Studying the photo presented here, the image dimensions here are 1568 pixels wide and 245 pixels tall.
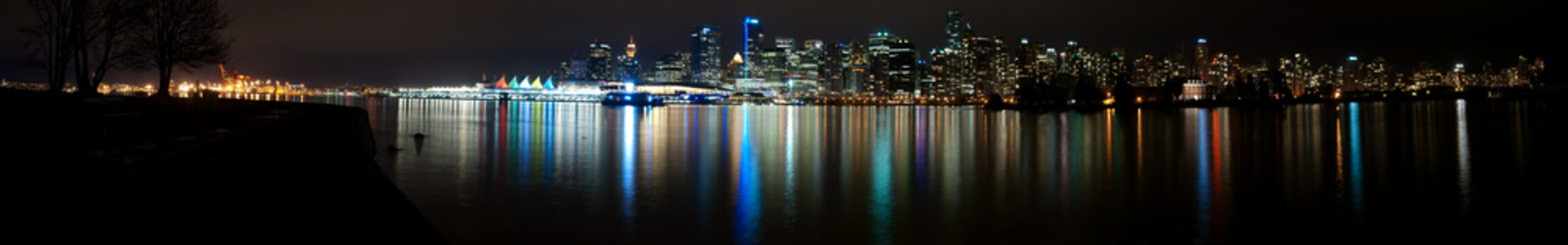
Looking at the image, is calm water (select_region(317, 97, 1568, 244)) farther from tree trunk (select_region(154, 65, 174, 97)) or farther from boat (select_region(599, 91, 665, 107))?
boat (select_region(599, 91, 665, 107))

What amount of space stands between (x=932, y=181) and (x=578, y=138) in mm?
21692

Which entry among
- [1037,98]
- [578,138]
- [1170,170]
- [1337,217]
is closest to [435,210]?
[1337,217]

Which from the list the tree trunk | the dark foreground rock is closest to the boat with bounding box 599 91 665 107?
the tree trunk

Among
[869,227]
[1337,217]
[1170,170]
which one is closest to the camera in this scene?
[869,227]

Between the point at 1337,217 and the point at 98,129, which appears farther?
the point at 98,129

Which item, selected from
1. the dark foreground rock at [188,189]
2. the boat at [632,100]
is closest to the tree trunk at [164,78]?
the dark foreground rock at [188,189]

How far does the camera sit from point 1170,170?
21.2 meters

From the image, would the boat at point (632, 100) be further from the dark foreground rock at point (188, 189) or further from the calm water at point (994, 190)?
the dark foreground rock at point (188, 189)

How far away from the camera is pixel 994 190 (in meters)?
17.5

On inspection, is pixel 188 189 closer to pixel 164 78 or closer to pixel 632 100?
pixel 164 78

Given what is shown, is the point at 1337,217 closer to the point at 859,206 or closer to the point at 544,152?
the point at 859,206

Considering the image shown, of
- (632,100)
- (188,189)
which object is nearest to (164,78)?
(188,189)

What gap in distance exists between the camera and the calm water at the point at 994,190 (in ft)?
40.4

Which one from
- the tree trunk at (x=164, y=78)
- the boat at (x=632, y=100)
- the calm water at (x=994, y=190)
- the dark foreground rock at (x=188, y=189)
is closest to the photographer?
the dark foreground rock at (x=188, y=189)
